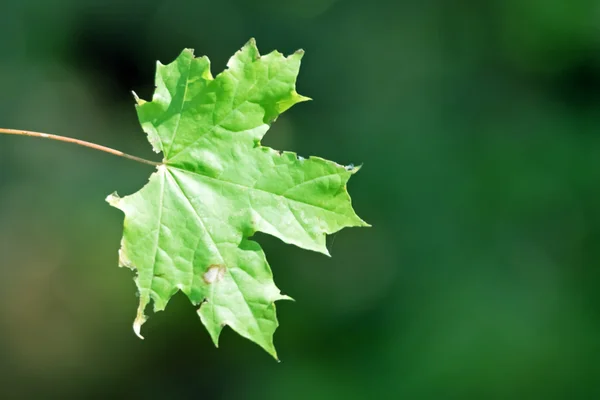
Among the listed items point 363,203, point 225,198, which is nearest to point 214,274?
point 225,198

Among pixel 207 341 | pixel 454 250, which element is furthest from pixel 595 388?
pixel 207 341

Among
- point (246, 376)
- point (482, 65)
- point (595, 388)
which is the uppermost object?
point (482, 65)

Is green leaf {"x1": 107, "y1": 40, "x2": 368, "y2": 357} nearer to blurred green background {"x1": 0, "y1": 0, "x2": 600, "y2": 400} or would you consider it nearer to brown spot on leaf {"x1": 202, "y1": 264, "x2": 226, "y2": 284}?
brown spot on leaf {"x1": 202, "y1": 264, "x2": 226, "y2": 284}

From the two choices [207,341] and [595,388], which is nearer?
[595,388]

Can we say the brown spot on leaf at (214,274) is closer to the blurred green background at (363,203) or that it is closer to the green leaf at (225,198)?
the green leaf at (225,198)

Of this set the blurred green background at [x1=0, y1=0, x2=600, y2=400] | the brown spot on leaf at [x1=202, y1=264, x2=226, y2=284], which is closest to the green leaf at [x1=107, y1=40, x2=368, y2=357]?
the brown spot on leaf at [x1=202, y1=264, x2=226, y2=284]

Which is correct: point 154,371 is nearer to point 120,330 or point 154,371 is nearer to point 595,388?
point 120,330

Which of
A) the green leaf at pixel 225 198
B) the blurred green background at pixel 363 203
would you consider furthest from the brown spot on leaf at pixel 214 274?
the blurred green background at pixel 363 203
